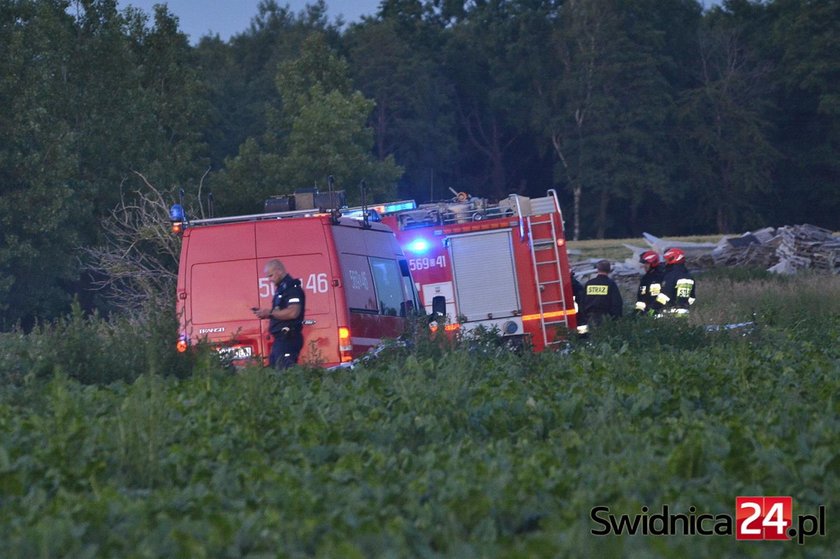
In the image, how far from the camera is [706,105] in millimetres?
65438

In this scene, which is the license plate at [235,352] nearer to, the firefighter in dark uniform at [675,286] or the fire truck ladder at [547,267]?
the firefighter in dark uniform at [675,286]

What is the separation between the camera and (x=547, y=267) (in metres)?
18.7

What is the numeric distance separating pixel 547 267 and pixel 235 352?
302 inches

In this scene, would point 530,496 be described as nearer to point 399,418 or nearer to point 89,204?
point 399,418

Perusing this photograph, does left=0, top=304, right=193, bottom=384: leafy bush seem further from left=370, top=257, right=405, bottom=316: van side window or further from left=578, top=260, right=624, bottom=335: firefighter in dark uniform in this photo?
left=578, top=260, right=624, bottom=335: firefighter in dark uniform

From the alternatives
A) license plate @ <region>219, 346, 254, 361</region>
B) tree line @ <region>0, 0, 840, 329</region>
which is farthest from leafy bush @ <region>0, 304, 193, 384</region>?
tree line @ <region>0, 0, 840, 329</region>

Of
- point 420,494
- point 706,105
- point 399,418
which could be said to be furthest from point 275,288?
point 706,105

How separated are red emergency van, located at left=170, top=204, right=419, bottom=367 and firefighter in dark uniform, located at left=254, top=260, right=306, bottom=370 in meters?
0.20

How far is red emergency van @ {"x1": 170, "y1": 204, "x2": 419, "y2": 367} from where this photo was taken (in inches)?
497

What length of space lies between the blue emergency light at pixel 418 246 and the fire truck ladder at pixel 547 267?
1.41 m

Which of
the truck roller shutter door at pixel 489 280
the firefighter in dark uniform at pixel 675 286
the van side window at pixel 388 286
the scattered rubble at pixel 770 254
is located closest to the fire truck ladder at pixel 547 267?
the truck roller shutter door at pixel 489 280

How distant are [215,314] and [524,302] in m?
6.92

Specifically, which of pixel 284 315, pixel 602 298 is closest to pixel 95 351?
pixel 284 315

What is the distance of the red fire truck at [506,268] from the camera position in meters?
18.7
